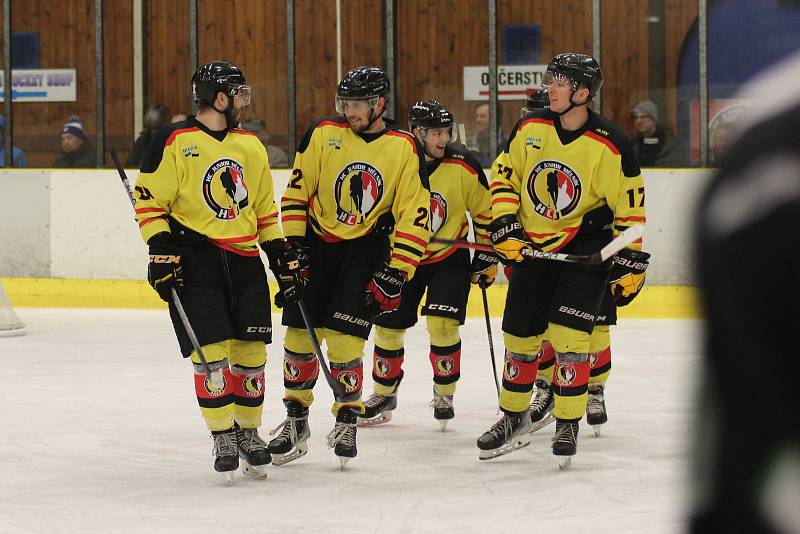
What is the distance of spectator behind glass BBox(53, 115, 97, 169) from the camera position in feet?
30.7

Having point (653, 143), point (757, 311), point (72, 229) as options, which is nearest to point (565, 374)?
point (757, 311)

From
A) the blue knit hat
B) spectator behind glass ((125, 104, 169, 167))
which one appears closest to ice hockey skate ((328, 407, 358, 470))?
spectator behind glass ((125, 104, 169, 167))

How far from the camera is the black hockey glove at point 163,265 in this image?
3740 millimetres

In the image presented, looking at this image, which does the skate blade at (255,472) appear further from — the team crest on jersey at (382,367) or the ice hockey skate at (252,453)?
the team crest on jersey at (382,367)

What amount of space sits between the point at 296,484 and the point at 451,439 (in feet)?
2.96

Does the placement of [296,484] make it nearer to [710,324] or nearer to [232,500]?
[232,500]

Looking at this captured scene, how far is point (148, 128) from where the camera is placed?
9516 mm

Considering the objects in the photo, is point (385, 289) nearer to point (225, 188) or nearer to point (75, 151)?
point (225, 188)

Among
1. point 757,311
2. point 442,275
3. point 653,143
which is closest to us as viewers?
point 757,311

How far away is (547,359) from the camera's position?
4.99 meters

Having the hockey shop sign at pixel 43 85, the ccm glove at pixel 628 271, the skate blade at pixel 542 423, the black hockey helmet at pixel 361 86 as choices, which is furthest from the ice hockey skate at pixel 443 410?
the hockey shop sign at pixel 43 85

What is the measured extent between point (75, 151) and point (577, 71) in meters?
6.01

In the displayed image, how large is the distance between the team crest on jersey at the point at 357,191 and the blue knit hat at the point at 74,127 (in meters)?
5.76

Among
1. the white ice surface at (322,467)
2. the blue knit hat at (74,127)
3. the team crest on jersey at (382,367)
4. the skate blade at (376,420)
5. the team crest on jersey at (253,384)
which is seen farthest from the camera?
the blue knit hat at (74,127)
